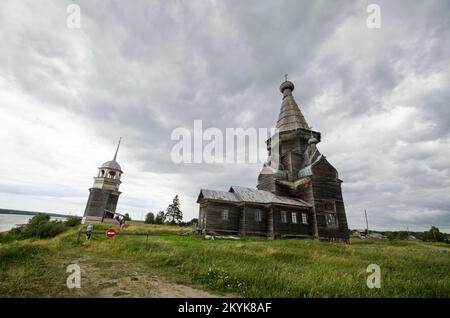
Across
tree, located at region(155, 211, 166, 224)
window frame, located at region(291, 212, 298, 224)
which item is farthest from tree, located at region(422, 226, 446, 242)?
tree, located at region(155, 211, 166, 224)

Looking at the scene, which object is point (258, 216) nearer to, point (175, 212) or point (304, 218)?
point (304, 218)

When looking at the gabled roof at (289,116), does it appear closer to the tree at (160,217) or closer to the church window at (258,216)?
the church window at (258,216)

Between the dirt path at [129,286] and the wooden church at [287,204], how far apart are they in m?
13.9

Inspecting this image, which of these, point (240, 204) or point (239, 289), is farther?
point (240, 204)

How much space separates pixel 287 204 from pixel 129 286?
1844 cm

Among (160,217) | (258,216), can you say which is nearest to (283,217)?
(258,216)

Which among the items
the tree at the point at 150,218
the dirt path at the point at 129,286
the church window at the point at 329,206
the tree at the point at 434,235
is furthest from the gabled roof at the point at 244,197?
the tree at the point at 434,235

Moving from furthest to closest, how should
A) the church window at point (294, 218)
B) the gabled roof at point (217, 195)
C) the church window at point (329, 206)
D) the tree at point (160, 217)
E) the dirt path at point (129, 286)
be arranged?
1. the tree at point (160, 217)
2. the church window at point (329, 206)
3. the church window at point (294, 218)
4. the gabled roof at point (217, 195)
5. the dirt path at point (129, 286)

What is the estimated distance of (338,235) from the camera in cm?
2159

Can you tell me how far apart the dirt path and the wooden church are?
547 inches

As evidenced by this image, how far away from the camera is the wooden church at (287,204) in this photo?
20.3m
